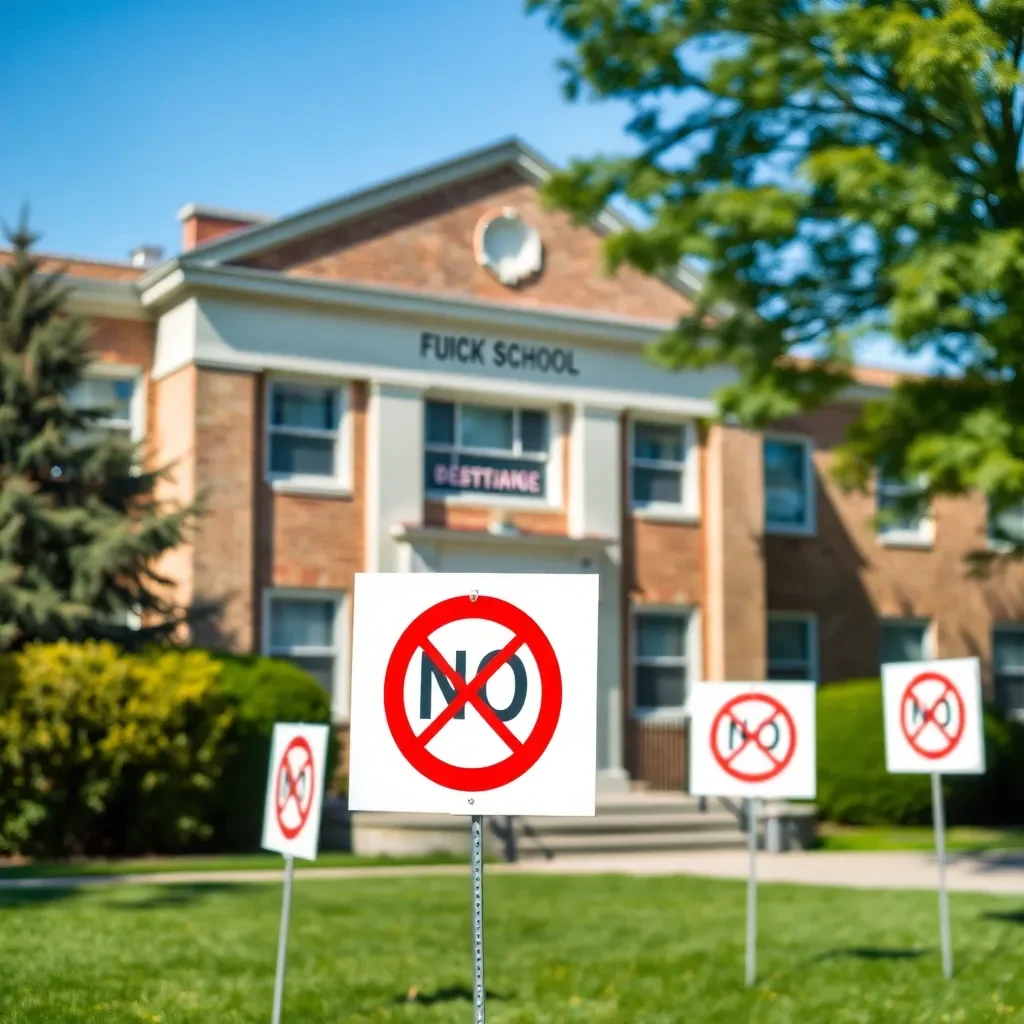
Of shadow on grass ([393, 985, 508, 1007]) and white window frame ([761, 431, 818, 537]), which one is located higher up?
white window frame ([761, 431, 818, 537])

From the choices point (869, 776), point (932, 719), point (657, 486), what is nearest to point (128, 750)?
point (932, 719)

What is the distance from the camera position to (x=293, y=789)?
8172 millimetres

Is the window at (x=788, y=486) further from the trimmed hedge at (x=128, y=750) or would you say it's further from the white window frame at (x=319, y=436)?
the trimmed hedge at (x=128, y=750)

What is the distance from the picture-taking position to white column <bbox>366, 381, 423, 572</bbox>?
23859mm

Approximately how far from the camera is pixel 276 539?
23422mm

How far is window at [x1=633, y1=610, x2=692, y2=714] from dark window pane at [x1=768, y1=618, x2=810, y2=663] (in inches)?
103

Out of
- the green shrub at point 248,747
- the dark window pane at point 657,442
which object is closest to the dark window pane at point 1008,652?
the dark window pane at point 657,442

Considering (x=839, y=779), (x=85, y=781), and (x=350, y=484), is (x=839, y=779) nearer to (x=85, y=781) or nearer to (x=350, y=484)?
(x=350, y=484)

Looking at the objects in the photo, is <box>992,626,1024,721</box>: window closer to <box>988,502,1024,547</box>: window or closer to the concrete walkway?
<box>988,502,1024,547</box>: window

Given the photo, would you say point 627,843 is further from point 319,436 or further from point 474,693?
point 474,693

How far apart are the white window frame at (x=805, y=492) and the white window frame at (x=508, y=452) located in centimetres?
466

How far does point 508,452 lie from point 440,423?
3.72 ft

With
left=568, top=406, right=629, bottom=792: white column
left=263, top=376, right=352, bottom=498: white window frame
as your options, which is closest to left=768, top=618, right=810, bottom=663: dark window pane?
left=568, top=406, right=629, bottom=792: white column

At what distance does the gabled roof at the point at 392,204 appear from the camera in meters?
23.2
